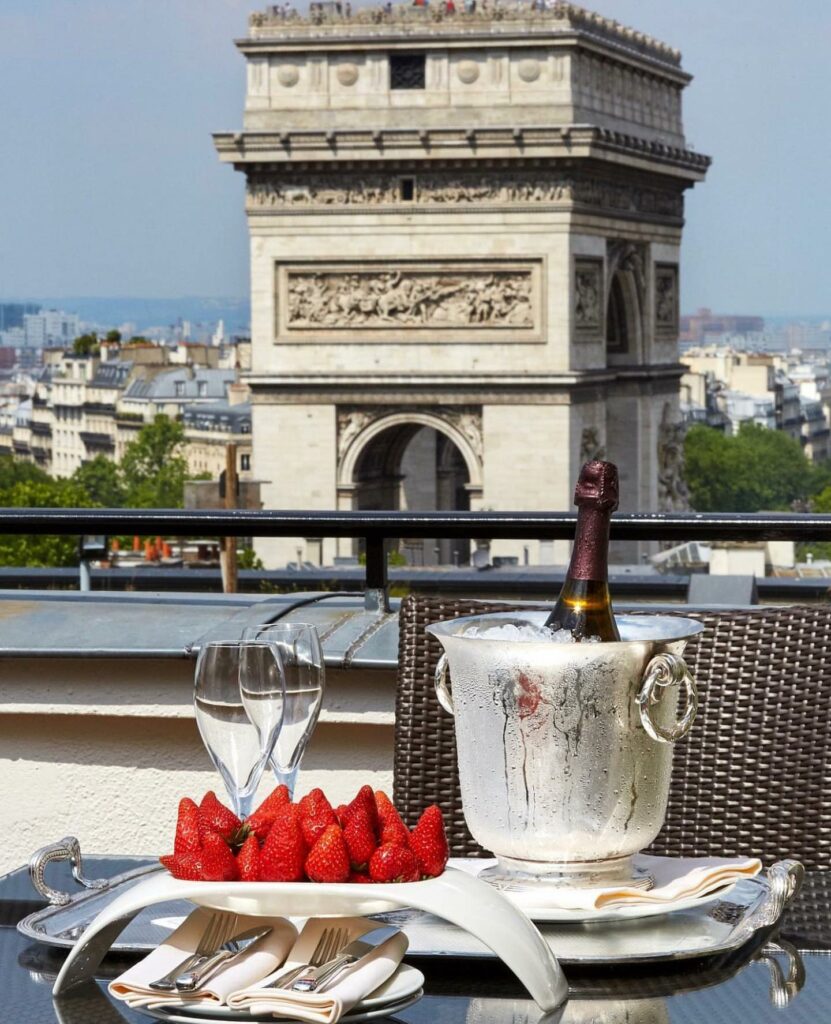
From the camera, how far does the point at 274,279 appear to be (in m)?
29.9

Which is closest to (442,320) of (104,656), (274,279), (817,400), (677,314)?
(274,279)

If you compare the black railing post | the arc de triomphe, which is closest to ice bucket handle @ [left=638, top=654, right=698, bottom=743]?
the black railing post

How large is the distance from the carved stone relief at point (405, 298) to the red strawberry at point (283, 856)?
2842cm

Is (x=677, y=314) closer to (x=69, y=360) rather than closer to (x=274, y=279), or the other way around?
(x=274, y=279)

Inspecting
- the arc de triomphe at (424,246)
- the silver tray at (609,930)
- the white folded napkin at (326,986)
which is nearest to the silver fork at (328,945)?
the white folded napkin at (326,986)

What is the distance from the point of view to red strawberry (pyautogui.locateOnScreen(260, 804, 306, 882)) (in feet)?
3.94

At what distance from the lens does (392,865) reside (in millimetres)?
1197

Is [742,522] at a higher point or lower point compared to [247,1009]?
higher

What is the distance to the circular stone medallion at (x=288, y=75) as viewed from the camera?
3092 centimetres

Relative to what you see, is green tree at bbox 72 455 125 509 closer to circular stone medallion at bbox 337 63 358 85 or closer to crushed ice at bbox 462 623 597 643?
circular stone medallion at bbox 337 63 358 85

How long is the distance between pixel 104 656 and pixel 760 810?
0.99 m

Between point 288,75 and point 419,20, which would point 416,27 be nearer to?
point 419,20

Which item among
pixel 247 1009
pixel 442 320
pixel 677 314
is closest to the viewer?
pixel 247 1009

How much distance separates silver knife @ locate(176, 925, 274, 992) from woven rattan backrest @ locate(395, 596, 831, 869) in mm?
564
